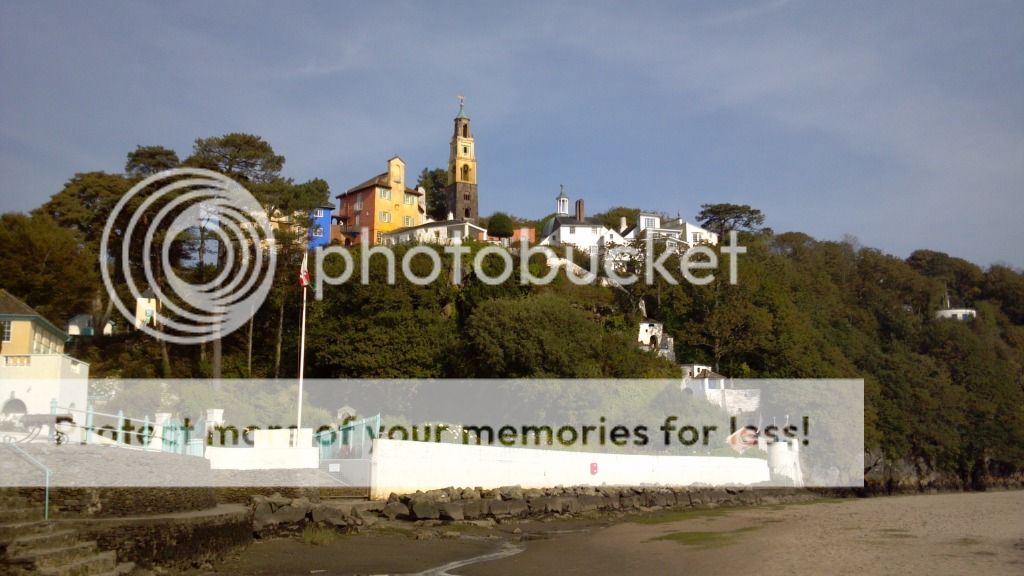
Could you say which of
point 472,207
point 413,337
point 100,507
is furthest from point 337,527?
point 472,207

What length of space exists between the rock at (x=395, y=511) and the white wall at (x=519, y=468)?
5.83ft

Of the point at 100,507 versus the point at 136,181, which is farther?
the point at 136,181

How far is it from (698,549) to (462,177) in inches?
2875

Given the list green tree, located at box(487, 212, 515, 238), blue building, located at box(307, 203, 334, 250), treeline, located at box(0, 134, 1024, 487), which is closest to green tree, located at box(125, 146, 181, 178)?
treeline, located at box(0, 134, 1024, 487)

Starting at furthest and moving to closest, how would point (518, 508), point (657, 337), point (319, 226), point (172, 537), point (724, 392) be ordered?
point (657, 337) → point (724, 392) → point (319, 226) → point (518, 508) → point (172, 537)

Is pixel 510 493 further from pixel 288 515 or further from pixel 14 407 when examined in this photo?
pixel 14 407

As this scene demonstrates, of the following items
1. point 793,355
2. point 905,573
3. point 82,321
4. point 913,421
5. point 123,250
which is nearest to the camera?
point 905,573

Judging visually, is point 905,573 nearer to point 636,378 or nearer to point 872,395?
point 636,378

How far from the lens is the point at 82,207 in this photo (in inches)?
1661

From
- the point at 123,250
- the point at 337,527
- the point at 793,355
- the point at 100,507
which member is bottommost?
the point at 337,527

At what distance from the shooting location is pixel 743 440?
138 feet

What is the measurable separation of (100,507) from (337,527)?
6.77 m

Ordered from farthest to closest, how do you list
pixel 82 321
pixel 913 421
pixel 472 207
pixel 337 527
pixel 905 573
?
pixel 472 207 → pixel 913 421 → pixel 82 321 → pixel 337 527 → pixel 905 573


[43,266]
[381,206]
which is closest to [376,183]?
[381,206]
